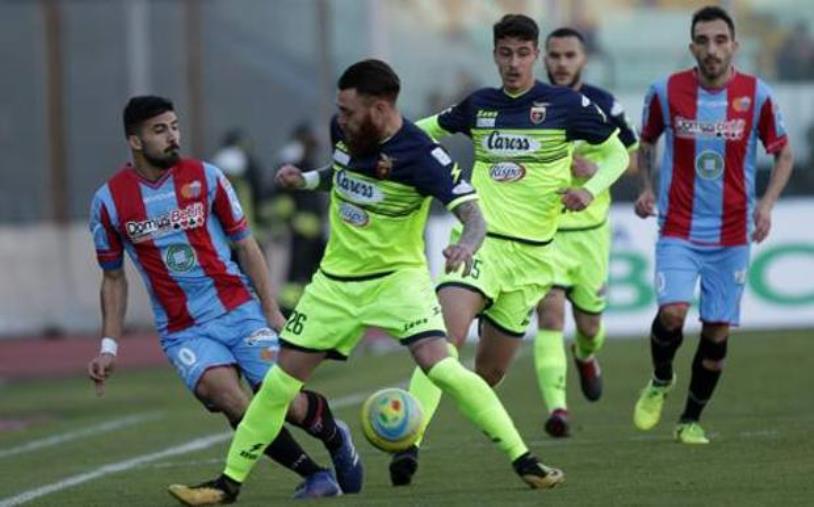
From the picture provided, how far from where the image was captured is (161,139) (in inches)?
429

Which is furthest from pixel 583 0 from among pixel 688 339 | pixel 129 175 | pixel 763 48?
pixel 129 175

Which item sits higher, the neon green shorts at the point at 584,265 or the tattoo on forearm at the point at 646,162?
the tattoo on forearm at the point at 646,162

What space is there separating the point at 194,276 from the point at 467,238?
1670mm

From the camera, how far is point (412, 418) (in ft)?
33.8

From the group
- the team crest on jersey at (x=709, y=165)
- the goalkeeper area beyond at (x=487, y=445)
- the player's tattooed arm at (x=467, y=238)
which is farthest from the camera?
the team crest on jersey at (x=709, y=165)

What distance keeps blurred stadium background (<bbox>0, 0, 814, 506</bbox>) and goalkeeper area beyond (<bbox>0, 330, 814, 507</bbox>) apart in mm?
203

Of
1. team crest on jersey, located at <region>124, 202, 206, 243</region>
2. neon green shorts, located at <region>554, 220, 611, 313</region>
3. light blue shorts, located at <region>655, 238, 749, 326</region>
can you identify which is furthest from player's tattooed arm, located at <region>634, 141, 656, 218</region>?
team crest on jersey, located at <region>124, 202, 206, 243</region>

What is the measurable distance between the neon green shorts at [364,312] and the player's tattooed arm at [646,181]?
9.08ft

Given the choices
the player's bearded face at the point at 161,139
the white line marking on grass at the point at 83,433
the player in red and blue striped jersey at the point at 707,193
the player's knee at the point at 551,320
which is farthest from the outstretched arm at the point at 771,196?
the white line marking on grass at the point at 83,433

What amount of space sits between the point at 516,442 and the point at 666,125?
321 centimetres

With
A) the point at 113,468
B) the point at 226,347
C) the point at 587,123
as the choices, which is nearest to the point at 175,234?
the point at 226,347

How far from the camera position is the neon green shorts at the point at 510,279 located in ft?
39.5

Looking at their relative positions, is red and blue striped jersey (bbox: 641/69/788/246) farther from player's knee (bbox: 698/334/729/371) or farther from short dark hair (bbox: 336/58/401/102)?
short dark hair (bbox: 336/58/401/102)

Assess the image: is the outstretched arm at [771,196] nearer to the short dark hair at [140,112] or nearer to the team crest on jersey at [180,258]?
the team crest on jersey at [180,258]
